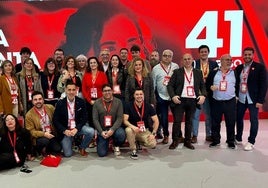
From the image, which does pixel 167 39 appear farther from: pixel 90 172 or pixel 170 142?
pixel 90 172

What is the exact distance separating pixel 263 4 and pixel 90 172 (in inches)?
173

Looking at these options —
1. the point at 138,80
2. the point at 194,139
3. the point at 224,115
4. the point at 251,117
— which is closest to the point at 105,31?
the point at 138,80

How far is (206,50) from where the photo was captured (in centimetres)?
447

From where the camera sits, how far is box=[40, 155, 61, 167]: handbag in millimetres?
3750

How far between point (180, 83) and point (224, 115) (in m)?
0.76

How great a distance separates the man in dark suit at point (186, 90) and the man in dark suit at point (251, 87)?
0.52 metres

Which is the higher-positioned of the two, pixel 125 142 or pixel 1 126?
pixel 1 126

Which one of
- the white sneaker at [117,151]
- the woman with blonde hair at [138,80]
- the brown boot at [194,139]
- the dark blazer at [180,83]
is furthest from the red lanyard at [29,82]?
the brown boot at [194,139]

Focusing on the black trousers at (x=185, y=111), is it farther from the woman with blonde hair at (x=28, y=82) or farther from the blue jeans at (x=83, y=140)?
the woman with blonde hair at (x=28, y=82)

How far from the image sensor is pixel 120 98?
4.49 metres

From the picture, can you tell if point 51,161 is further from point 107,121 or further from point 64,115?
point 107,121

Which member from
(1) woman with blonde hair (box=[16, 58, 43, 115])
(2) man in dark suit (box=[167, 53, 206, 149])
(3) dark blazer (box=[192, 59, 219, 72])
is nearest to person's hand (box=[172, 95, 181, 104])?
(2) man in dark suit (box=[167, 53, 206, 149])

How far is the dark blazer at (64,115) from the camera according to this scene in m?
4.04

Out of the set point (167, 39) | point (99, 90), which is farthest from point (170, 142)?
point (167, 39)
